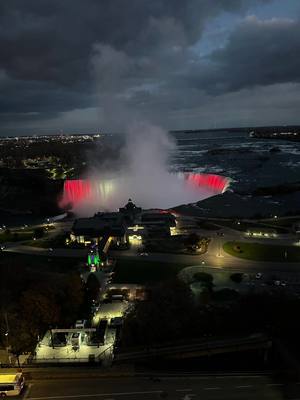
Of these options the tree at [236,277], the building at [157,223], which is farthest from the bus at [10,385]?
the building at [157,223]

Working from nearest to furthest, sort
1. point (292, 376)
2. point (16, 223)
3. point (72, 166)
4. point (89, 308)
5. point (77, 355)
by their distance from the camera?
point (292, 376) < point (77, 355) < point (89, 308) < point (16, 223) < point (72, 166)

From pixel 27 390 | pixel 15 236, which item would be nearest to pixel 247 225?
pixel 15 236

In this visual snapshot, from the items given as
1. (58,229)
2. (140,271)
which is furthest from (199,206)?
(140,271)

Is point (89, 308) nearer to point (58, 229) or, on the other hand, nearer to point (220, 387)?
point (220, 387)

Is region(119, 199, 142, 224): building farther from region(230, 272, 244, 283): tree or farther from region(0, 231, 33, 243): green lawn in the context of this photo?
region(230, 272, 244, 283): tree

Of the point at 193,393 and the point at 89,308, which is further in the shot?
the point at 89,308

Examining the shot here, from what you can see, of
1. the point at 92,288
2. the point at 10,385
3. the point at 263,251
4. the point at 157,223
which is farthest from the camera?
the point at 157,223

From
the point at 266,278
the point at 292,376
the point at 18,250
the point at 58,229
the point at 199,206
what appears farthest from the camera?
the point at 199,206

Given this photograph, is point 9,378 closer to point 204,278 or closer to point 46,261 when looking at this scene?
point 204,278
